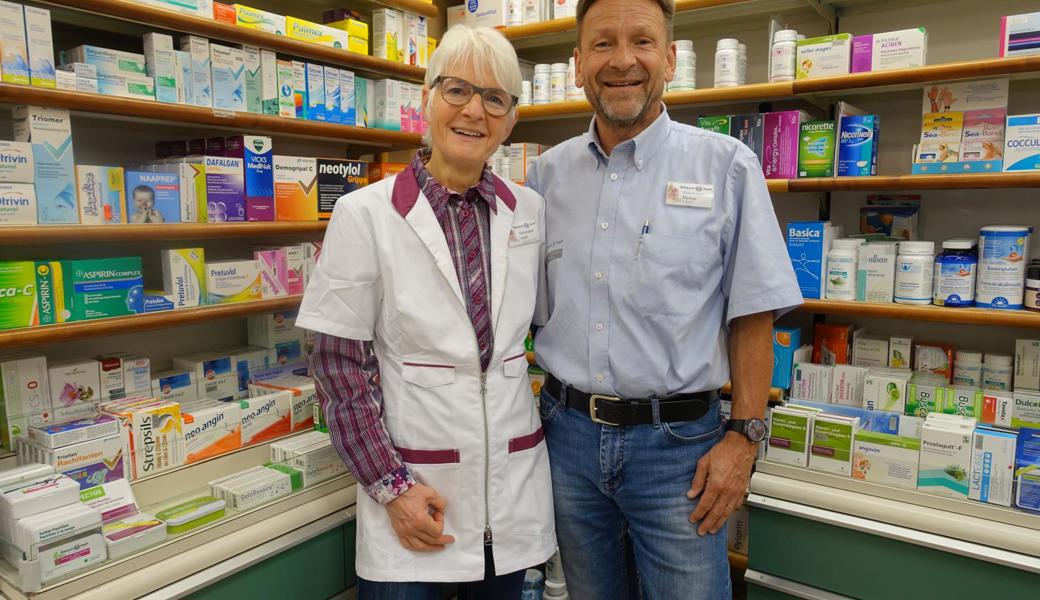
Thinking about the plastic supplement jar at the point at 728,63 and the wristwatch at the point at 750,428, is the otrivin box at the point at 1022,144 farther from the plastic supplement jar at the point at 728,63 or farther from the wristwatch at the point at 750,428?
the wristwatch at the point at 750,428

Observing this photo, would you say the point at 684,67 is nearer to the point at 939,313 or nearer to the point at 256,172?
the point at 939,313

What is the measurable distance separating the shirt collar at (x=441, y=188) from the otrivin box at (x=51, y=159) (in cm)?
115

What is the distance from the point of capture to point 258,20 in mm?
2594

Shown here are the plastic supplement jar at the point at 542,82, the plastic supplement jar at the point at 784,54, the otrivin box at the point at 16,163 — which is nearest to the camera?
the otrivin box at the point at 16,163

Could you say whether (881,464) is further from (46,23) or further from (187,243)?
(46,23)

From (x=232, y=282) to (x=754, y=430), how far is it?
1874 millimetres

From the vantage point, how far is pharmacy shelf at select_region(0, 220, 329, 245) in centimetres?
194

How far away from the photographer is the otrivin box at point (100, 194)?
212cm

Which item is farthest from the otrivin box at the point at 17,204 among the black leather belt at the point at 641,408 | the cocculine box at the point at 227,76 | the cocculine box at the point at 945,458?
the cocculine box at the point at 945,458

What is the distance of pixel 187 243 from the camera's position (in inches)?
111

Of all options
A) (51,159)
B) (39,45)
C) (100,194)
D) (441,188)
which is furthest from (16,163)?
(441,188)

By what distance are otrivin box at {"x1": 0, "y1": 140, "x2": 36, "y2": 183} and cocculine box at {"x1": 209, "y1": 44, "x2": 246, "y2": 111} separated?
652 mm

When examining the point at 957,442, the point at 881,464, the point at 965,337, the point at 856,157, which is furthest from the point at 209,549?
the point at 965,337

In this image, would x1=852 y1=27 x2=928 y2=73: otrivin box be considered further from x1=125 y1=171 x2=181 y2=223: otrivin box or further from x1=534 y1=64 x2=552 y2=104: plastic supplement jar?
x1=125 y1=171 x2=181 y2=223: otrivin box
